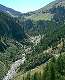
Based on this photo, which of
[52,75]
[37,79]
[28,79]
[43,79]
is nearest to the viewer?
[52,75]

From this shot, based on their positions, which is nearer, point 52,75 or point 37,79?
point 52,75

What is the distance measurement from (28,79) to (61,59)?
28.2m

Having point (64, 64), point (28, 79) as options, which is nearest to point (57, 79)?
point (64, 64)

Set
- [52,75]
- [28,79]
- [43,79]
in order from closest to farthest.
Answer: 1. [52,75]
2. [43,79]
3. [28,79]

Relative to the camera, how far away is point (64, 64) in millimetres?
150000

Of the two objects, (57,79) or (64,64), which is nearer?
(57,79)

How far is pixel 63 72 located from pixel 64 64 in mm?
9653

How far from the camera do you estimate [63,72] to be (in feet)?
463

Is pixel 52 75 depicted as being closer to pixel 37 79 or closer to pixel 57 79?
pixel 57 79

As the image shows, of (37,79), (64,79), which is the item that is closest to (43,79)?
(37,79)

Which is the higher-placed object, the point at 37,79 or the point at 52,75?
the point at 52,75

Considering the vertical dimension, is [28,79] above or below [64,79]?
below

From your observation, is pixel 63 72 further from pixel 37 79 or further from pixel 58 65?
pixel 37 79

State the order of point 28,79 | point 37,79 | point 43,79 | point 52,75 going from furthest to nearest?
point 28,79 < point 37,79 < point 43,79 < point 52,75
